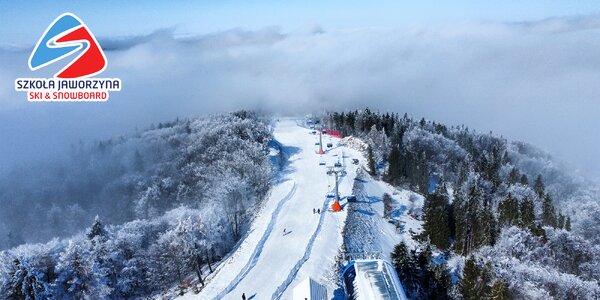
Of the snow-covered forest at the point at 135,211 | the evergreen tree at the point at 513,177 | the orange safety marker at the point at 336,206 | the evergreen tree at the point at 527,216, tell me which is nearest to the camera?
the snow-covered forest at the point at 135,211

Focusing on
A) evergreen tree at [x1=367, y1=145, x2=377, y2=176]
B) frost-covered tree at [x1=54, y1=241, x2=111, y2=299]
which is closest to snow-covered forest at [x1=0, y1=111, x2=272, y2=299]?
frost-covered tree at [x1=54, y1=241, x2=111, y2=299]

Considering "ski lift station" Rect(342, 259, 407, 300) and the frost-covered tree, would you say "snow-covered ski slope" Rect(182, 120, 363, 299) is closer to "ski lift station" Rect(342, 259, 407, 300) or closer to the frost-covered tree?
"ski lift station" Rect(342, 259, 407, 300)

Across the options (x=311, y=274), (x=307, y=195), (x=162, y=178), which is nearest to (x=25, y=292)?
(x=311, y=274)

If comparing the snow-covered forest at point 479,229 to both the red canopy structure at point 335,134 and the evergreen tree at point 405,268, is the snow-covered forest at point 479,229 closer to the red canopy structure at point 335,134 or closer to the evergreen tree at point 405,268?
the evergreen tree at point 405,268

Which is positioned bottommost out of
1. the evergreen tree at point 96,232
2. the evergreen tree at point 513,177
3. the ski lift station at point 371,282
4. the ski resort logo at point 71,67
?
the evergreen tree at point 513,177

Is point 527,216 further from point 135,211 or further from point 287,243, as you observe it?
point 135,211

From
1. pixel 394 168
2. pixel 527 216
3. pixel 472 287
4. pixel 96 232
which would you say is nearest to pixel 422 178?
pixel 394 168

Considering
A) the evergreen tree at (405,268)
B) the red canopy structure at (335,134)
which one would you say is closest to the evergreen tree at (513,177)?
the red canopy structure at (335,134)
